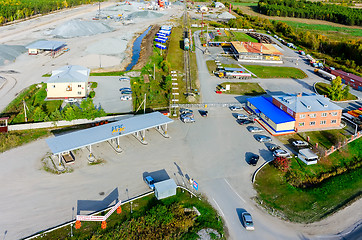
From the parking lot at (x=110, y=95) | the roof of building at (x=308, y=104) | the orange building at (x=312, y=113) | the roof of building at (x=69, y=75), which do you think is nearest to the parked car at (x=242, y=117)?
the orange building at (x=312, y=113)

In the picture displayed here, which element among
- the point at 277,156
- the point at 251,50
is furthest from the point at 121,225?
the point at 251,50

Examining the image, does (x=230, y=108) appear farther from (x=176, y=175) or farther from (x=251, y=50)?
(x=251, y=50)

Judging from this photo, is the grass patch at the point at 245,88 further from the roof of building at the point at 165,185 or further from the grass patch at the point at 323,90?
the roof of building at the point at 165,185

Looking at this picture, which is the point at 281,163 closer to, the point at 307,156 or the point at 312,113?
the point at 307,156

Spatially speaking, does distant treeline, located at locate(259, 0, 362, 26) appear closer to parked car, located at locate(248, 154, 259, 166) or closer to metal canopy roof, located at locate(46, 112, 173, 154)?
parked car, located at locate(248, 154, 259, 166)

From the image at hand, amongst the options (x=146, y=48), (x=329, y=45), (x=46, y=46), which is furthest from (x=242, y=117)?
(x=329, y=45)

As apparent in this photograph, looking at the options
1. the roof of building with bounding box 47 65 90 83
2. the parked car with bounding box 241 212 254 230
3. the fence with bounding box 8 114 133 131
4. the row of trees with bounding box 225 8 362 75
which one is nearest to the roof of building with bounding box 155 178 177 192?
the parked car with bounding box 241 212 254 230
